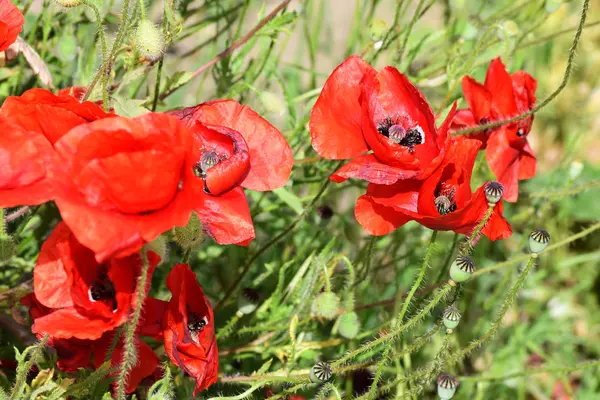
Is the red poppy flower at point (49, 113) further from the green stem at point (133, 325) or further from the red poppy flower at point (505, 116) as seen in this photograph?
the red poppy flower at point (505, 116)

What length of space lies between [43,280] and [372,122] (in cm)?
53

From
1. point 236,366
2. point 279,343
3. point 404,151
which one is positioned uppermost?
point 404,151

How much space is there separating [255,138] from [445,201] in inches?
12.6

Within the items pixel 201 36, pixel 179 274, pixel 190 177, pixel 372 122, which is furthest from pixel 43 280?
pixel 201 36

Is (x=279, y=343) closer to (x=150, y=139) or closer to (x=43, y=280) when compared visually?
(x=43, y=280)

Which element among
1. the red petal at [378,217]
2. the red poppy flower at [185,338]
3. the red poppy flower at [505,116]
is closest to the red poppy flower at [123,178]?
the red poppy flower at [185,338]

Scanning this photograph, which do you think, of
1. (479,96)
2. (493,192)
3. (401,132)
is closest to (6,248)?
(401,132)

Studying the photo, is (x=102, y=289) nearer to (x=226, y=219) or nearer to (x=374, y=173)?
(x=226, y=219)

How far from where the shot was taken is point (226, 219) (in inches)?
43.9

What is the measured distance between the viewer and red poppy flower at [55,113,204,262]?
0.92m

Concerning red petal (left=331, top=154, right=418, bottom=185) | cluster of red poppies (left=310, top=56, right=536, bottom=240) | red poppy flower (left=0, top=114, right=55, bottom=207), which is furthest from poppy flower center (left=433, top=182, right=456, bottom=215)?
red poppy flower (left=0, top=114, right=55, bottom=207)

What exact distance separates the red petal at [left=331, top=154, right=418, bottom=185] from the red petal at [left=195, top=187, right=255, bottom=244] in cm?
16

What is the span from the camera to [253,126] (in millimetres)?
1216

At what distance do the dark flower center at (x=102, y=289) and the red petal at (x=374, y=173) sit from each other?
37 cm
